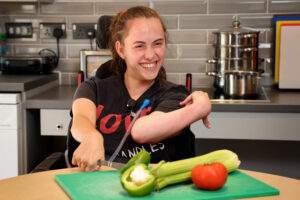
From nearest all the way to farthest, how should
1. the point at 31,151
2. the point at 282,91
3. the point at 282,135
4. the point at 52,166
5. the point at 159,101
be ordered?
the point at 159,101
the point at 52,166
the point at 282,135
the point at 31,151
the point at 282,91

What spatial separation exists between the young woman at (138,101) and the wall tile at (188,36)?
0.97 meters

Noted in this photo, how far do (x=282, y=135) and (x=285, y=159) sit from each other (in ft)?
1.99

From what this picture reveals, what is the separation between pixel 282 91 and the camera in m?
2.65

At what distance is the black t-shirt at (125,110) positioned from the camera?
5.19 ft

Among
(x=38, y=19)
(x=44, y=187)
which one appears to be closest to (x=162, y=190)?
(x=44, y=187)

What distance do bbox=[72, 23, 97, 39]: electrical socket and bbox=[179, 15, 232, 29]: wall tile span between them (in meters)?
0.54

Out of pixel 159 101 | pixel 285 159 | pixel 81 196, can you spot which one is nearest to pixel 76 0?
pixel 159 101

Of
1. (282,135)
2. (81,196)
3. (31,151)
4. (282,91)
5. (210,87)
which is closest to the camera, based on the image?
(81,196)

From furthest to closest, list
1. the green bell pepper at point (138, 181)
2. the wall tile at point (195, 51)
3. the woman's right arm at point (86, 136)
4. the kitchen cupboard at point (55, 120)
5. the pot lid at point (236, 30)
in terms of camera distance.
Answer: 1. the wall tile at point (195, 51)
2. the pot lid at point (236, 30)
3. the kitchen cupboard at point (55, 120)
4. the woman's right arm at point (86, 136)
5. the green bell pepper at point (138, 181)

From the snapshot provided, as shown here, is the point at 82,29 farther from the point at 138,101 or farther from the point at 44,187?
the point at 44,187

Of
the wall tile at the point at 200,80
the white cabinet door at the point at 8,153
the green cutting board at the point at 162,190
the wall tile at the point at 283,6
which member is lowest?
the white cabinet door at the point at 8,153

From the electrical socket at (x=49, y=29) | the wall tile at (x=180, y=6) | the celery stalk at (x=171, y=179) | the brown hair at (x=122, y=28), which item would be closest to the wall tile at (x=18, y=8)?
the electrical socket at (x=49, y=29)

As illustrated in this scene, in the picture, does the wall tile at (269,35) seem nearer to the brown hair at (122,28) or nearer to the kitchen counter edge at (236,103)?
the kitchen counter edge at (236,103)

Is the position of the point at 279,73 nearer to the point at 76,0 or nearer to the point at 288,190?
the point at 76,0
